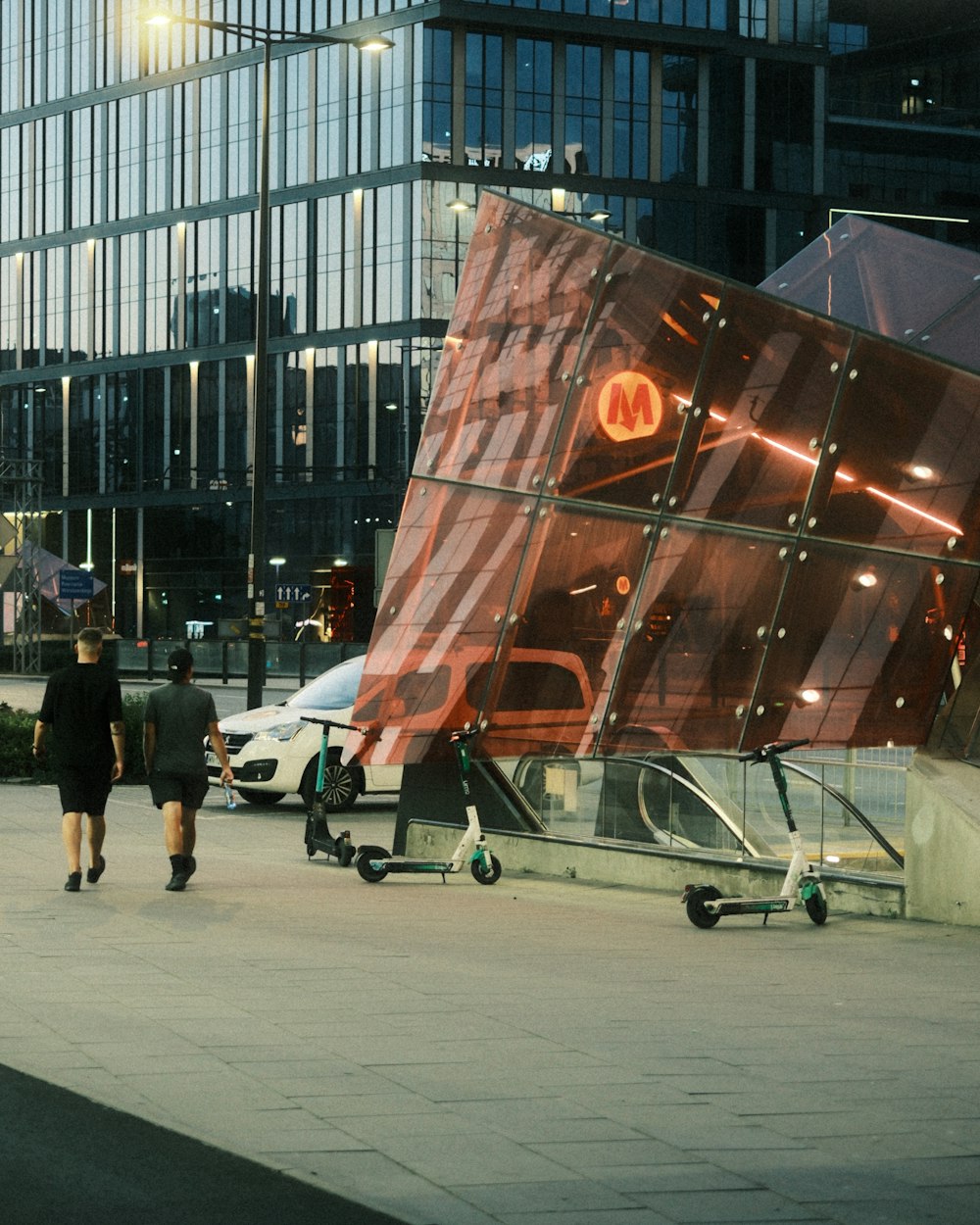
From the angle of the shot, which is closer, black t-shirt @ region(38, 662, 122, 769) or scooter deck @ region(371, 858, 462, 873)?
black t-shirt @ region(38, 662, 122, 769)

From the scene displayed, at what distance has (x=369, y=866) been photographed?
13.9 meters

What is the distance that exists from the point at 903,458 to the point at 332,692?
894 cm

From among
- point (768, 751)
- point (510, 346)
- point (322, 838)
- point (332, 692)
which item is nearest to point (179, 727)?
→ point (322, 838)

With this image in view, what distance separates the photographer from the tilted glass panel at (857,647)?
13602 mm

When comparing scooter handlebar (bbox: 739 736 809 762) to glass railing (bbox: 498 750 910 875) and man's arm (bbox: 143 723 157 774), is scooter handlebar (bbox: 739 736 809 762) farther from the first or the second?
man's arm (bbox: 143 723 157 774)

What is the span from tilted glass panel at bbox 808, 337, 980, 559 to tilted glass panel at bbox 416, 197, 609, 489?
1.98 m

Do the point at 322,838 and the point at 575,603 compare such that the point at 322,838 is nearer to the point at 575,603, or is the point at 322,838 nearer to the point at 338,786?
the point at 575,603

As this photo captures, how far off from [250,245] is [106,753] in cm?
6262

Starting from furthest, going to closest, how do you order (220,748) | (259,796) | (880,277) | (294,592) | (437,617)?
1. (294,592)
2. (259,796)
3. (880,277)
4. (437,617)
5. (220,748)

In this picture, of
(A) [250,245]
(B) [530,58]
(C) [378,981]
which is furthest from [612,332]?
(A) [250,245]

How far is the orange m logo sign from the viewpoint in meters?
13.5

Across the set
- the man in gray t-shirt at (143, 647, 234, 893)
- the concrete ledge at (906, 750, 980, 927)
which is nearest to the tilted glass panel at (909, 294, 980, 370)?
the concrete ledge at (906, 750, 980, 927)

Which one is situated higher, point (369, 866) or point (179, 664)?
point (179, 664)

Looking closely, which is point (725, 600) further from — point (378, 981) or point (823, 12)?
point (823, 12)
